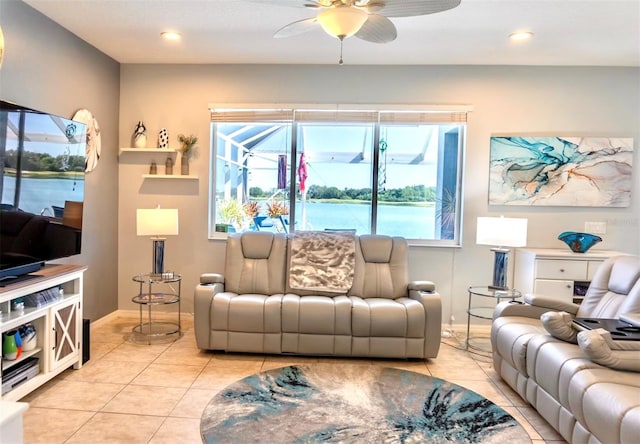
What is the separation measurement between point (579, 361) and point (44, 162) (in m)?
3.33

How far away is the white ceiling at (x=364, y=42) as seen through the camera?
2879 millimetres

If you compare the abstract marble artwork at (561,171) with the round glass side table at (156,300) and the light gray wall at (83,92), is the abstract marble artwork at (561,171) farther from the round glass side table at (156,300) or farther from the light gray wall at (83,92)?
the light gray wall at (83,92)

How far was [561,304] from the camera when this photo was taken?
9.55 ft

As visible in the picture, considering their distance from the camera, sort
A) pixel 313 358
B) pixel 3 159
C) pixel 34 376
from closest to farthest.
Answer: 1. pixel 3 159
2. pixel 34 376
3. pixel 313 358

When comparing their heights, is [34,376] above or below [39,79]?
below

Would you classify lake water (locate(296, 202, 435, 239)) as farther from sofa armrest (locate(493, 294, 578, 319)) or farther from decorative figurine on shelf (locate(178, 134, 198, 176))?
sofa armrest (locate(493, 294, 578, 319))

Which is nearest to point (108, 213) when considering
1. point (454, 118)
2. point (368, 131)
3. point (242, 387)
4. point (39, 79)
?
point (39, 79)

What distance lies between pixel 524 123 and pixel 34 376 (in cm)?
458

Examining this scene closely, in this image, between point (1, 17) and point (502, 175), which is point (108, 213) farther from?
point (502, 175)

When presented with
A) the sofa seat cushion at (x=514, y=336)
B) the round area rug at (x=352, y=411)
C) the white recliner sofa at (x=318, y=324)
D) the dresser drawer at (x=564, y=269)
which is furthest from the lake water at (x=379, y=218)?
the round area rug at (x=352, y=411)

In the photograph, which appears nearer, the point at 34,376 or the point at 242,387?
the point at 34,376

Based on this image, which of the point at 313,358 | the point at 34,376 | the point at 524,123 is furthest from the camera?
the point at 524,123

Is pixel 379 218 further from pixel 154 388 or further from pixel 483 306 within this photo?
pixel 154 388

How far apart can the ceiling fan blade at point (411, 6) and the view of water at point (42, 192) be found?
7.41ft
